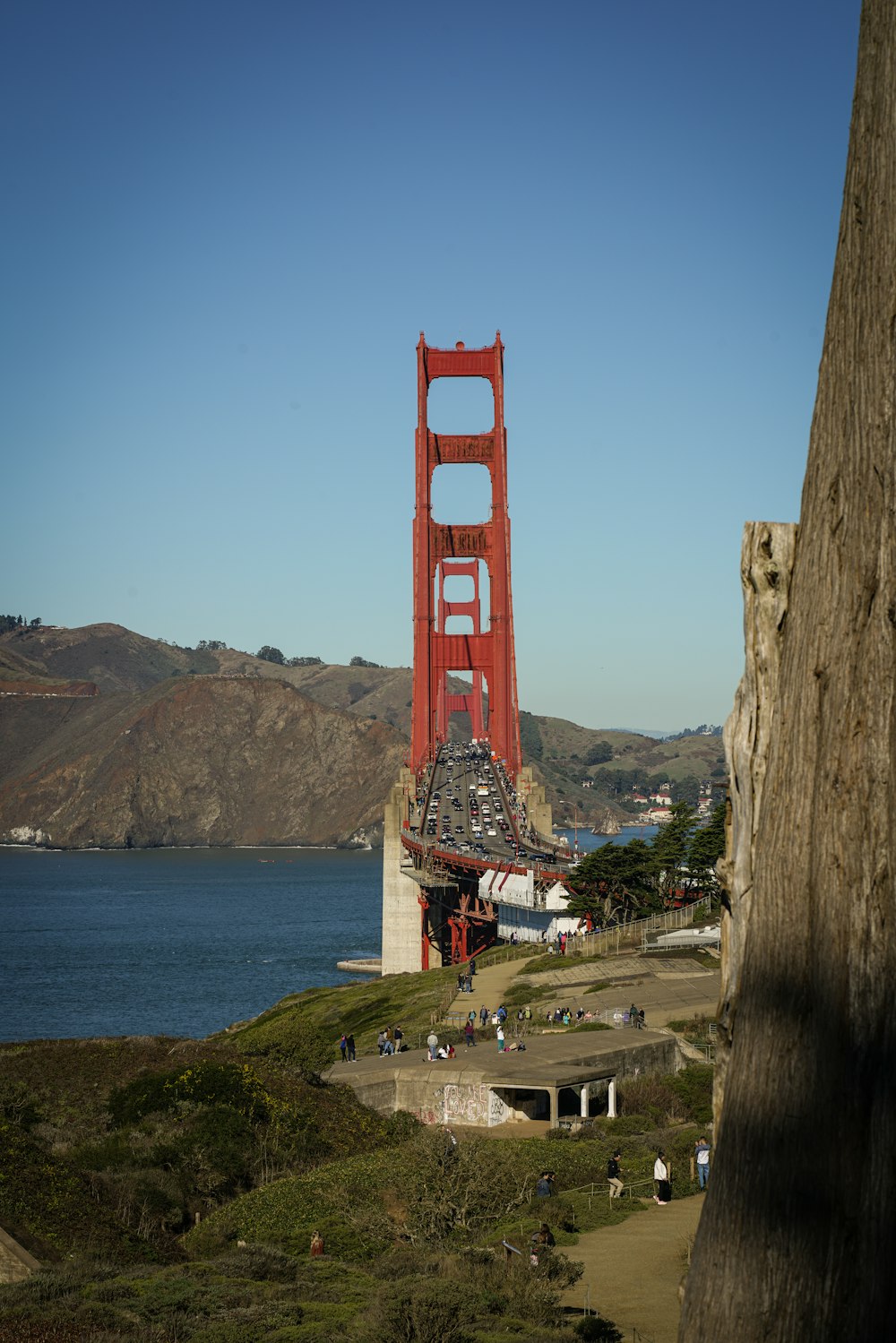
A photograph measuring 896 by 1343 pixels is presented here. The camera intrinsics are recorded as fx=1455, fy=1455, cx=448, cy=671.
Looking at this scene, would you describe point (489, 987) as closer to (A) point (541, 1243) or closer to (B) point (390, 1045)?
(B) point (390, 1045)

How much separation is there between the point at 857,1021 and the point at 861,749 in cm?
67

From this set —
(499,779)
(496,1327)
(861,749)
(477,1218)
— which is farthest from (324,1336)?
(499,779)

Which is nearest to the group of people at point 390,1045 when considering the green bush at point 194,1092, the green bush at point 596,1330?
the green bush at point 194,1092

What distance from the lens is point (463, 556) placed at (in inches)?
4294

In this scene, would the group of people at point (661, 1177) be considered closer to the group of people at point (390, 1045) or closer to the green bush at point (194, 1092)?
the green bush at point (194, 1092)

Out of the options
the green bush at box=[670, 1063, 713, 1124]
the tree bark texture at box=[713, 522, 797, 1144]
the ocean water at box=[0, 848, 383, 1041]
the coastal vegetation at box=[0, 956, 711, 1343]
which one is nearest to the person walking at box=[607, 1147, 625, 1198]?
the coastal vegetation at box=[0, 956, 711, 1343]

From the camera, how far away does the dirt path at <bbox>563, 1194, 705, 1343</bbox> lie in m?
13.1

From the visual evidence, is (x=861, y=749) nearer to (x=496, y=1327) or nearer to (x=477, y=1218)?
(x=496, y=1327)

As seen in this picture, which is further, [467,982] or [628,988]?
[467,982]

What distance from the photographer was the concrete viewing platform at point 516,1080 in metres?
24.9

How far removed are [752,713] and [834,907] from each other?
804 millimetres

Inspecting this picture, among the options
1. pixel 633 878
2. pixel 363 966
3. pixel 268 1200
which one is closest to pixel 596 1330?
pixel 268 1200

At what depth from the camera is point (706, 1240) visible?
150 inches

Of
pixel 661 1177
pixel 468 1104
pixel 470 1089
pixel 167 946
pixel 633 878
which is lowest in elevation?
pixel 167 946
